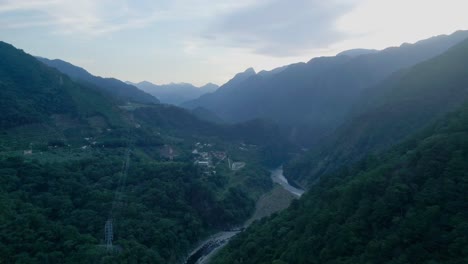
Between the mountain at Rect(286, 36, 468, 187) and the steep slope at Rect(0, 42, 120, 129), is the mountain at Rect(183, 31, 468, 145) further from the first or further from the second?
the steep slope at Rect(0, 42, 120, 129)

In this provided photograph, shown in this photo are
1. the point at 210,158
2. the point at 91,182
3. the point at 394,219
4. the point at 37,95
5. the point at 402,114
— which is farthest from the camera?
the point at 210,158

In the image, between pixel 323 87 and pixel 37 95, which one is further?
pixel 323 87

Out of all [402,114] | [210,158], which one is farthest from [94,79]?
[402,114]

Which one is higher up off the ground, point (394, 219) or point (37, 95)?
point (37, 95)

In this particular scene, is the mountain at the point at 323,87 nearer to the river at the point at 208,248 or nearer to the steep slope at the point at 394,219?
the river at the point at 208,248

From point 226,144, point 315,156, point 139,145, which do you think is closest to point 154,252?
point 139,145

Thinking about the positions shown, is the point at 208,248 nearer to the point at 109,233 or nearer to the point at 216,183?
the point at 109,233
